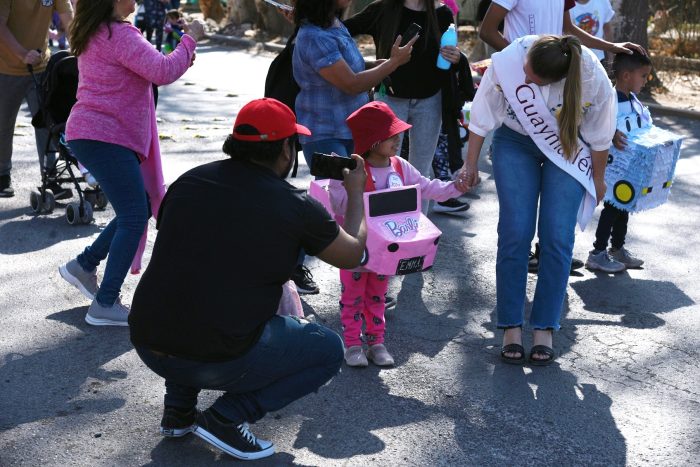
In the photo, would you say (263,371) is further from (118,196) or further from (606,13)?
(606,13)

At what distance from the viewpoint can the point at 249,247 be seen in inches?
149

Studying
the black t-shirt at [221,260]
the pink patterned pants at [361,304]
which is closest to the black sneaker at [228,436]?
the black t-shirt at [221,260]

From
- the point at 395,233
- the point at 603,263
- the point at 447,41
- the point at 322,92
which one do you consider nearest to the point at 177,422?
the point at 395,233

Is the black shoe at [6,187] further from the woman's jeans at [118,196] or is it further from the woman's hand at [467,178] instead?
the woman's hand at [467,178]

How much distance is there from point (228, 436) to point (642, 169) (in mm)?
3303

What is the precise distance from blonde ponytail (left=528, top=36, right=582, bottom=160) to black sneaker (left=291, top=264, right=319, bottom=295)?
2009mm

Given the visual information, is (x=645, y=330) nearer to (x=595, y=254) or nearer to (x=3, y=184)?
(x=595, y=254)

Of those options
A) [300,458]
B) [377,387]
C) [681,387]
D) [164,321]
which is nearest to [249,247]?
[164,321]

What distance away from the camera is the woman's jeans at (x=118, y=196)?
5.40 metres

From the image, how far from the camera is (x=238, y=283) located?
3.81 meters

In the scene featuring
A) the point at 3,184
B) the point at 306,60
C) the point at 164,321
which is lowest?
the point at 3,184

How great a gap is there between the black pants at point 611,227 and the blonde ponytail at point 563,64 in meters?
1.82

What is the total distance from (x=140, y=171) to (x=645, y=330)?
9.44 ft

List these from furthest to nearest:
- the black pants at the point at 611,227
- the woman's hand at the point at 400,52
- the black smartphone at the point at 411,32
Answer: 1. the black pants at the point at 611,227
2. the black smartphone at the point at 411,32
3. the woman's hand at the point at 400,52
